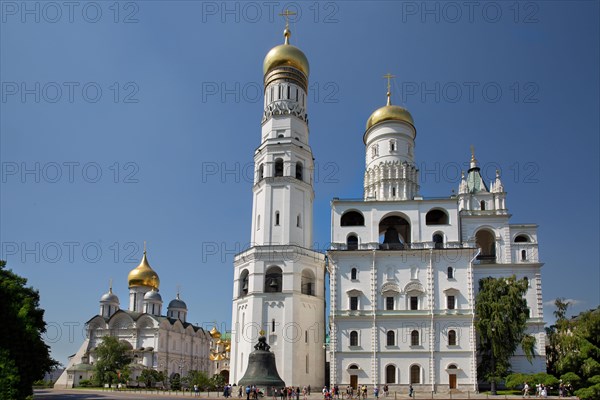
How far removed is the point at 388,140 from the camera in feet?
163

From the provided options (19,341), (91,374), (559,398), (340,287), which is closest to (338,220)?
(340,287)

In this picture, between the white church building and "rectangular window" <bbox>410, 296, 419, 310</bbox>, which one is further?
"rectangular window" <bbox>410, 296, 419, 310</bbox>

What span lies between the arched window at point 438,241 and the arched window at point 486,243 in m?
5.99

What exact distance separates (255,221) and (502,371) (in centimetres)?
2095

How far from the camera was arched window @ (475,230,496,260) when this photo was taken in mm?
47237

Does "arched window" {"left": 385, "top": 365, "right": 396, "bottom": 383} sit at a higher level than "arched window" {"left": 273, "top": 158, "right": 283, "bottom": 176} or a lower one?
lower

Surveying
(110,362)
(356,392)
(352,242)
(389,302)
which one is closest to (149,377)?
(110,362)

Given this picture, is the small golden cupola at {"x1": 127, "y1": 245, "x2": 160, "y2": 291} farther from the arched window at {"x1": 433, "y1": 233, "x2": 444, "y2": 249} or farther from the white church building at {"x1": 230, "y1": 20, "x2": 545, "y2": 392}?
the arched window at {"x1": 433, "y1": 233, "x2": 444, "y2": 249}

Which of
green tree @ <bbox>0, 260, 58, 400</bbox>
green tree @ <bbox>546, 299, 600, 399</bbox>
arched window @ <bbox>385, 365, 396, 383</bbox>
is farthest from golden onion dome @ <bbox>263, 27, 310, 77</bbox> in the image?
green tree @ <bbox>546, 299, 600, 399</bbox>

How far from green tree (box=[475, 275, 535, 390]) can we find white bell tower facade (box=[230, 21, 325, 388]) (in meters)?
12.0

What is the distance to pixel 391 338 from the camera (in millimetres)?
40375

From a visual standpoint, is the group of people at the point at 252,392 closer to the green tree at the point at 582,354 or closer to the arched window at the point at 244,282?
the arched window at the point at 244,282

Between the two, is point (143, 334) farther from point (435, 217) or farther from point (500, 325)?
point (500, 325)

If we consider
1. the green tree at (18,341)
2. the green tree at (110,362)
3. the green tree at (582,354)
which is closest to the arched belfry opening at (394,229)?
the green tree at (582,354)
